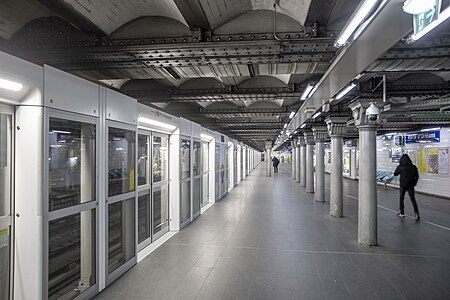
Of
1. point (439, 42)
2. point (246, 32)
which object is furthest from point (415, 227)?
point (246, 32)

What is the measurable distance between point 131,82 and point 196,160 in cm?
297

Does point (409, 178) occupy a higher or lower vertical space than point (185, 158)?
lower

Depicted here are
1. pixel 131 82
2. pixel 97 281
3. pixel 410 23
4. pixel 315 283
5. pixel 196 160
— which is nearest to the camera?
pixel 410 23

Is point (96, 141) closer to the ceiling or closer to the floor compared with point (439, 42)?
closer to the floor

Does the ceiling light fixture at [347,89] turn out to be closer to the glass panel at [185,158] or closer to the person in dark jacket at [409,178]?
the glass panel at [185,158]

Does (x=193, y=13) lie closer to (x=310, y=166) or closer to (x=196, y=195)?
(x=196, y=195)

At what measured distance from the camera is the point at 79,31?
371 centimetres

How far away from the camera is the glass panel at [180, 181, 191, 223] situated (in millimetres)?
7211

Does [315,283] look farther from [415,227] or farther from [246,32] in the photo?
[415,227]

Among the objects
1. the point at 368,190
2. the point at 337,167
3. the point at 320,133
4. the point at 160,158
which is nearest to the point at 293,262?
the point at 368,190

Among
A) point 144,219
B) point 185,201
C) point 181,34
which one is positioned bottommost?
point 144,219

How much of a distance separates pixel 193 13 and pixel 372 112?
412 cm

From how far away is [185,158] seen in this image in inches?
302

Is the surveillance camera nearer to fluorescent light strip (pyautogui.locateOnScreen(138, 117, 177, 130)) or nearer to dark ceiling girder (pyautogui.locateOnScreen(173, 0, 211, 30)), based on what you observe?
dark ceiling girder (pyautogui.locateOnScreen(173, 0, 211, 30))
